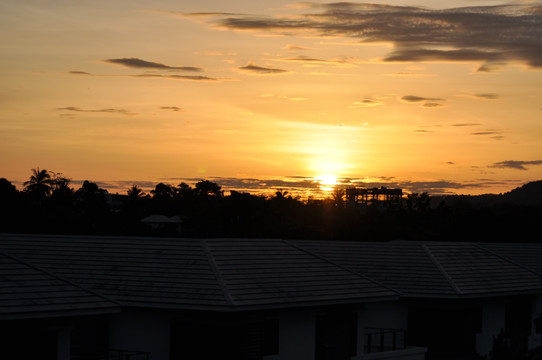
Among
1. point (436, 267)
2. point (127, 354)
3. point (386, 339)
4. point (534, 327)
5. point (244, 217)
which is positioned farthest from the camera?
point (244, 217)

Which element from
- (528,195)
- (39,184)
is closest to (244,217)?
(39,184)

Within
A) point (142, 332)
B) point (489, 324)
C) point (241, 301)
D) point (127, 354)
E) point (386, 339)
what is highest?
point (241, 301)

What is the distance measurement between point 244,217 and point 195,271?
6022 centimetres

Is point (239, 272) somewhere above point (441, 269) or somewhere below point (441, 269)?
above

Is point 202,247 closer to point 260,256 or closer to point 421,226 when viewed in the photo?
point 260,256

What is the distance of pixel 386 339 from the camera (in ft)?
95.3

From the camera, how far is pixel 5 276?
1989 centimetres

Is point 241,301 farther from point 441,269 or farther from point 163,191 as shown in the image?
point 163,191

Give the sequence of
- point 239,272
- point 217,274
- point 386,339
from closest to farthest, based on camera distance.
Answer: point 217,274
point 239,272
point 386,339

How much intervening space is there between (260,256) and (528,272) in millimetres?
13494

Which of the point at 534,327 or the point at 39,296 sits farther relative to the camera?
the point at 534,327

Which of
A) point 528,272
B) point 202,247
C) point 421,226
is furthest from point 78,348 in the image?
point 421,226

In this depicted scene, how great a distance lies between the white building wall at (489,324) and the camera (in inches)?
1183

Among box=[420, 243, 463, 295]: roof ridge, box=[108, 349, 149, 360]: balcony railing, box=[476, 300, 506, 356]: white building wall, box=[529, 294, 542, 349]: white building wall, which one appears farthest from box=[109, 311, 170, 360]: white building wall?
box=[529, 294, 542, 349]: white building wall
